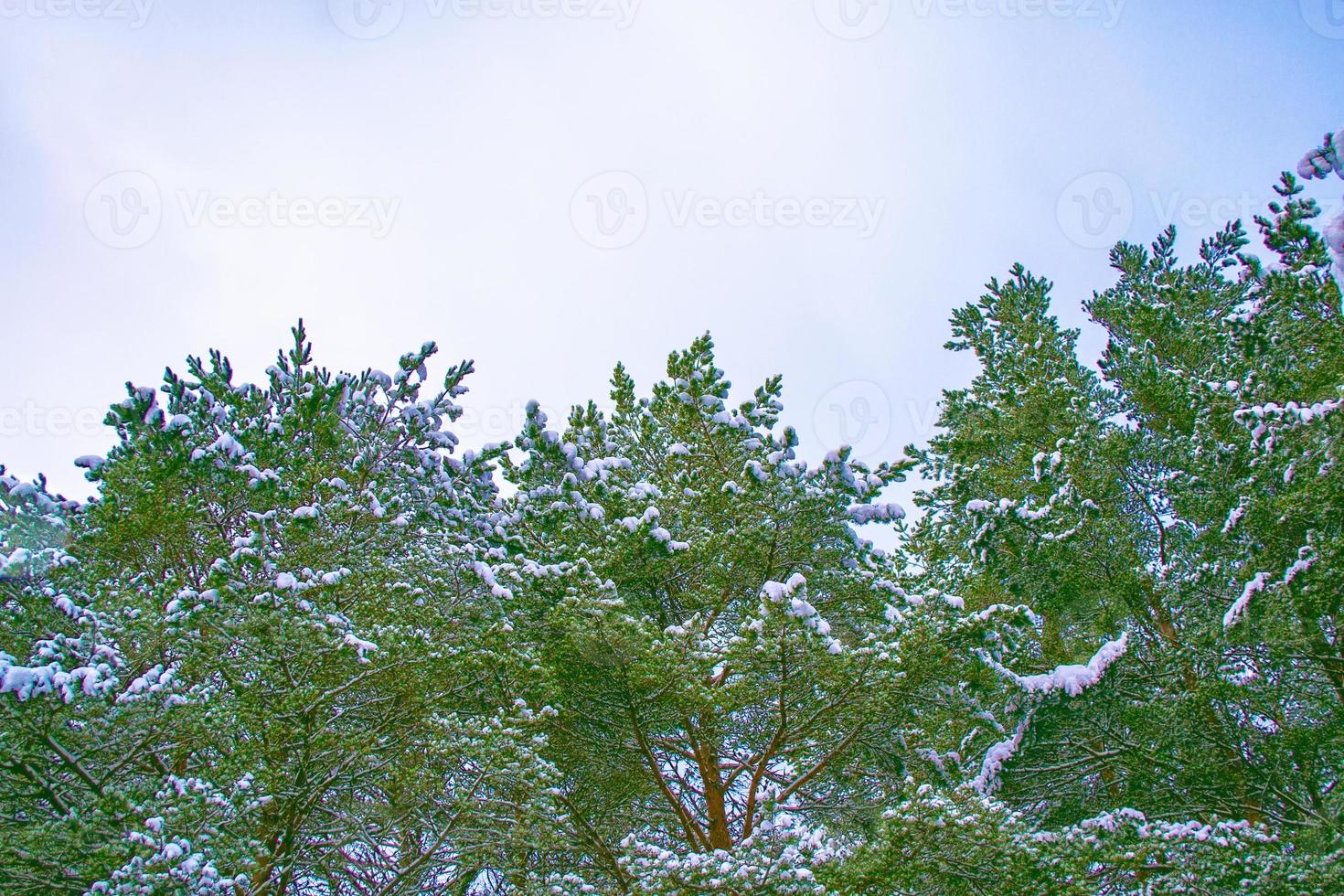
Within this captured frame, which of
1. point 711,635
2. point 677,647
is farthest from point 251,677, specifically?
point 711,635

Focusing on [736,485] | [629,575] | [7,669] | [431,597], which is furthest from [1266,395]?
[7,669]

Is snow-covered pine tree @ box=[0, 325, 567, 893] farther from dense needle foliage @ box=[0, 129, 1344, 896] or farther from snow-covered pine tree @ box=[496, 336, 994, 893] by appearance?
snow-covered pine tree @ box=[496, 336, 994, 893]

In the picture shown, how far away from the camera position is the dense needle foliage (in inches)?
228

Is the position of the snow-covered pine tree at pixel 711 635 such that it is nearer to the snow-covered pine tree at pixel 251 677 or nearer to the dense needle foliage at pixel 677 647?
the dense needle foliage at pixel 677 647

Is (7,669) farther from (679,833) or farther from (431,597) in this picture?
(679,833)

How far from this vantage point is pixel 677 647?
7113mm

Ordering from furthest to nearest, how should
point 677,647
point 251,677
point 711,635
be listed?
point 711,635, point 677,647, point 251,677

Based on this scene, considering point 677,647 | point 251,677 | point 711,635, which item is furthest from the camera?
point 711,635

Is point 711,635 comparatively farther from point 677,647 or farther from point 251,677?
point 251,677

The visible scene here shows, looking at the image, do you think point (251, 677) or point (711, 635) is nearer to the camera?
point (251, 677)

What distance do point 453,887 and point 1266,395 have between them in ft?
33.6

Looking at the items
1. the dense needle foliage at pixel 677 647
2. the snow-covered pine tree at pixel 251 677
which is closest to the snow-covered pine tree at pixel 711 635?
the dense needle foliage at pixel 677 647

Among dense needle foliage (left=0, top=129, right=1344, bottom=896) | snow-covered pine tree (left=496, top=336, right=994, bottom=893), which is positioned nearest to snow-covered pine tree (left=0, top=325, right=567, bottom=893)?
dense needle foliage (left=0, top=129, right=1344, bottom=896)

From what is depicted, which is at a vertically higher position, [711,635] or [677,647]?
[711,635]
